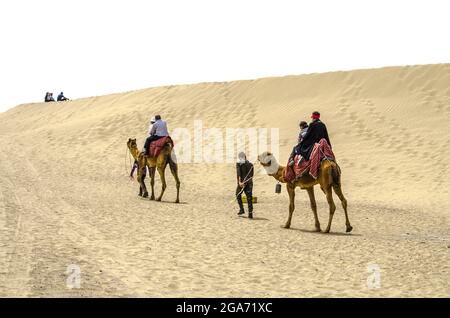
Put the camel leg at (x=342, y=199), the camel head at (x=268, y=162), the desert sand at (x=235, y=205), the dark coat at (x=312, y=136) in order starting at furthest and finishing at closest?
the camel head at (x=268, y=162) → the dark coat at (x=312, y=136) → the camel leg at (x=342, y=199) → the desert sand at (x=235, y=205)

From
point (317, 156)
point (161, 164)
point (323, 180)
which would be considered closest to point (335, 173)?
point (323, 180)

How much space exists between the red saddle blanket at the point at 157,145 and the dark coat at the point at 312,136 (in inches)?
209

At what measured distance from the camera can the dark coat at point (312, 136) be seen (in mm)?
11273

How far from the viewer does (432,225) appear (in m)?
13.6

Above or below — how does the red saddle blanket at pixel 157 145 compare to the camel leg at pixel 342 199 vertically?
above

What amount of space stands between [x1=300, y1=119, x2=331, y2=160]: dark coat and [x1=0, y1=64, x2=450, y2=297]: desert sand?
5.64ft

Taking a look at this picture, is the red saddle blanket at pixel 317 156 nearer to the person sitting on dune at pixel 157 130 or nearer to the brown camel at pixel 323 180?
the brown camel at pixel 323 180

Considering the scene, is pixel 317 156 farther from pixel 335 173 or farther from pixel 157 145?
pixel 157 145

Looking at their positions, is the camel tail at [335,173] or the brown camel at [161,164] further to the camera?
the brown camel at [161,164]

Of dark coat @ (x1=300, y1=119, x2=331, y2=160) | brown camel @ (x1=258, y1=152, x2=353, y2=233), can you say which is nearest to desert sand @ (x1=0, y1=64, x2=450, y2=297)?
brown camel @ (x1=258, y1=152, x2=353, y2=233)

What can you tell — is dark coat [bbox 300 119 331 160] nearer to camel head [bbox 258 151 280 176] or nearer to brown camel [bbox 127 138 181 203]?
camel head [bbox 258 151 280 176]

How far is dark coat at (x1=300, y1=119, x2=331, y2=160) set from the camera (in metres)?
11.3

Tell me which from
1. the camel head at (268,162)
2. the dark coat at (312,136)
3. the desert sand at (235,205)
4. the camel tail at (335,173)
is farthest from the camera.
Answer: the camel head at (268,162)

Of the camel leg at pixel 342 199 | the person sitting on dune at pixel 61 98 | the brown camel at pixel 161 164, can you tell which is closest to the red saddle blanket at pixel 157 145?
the brown camel at pixel 161 164
